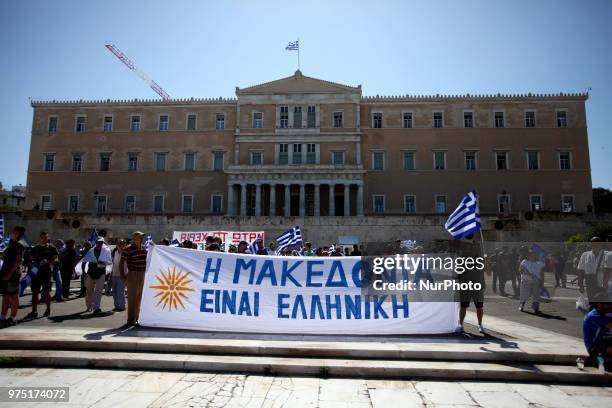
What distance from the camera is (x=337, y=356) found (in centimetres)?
552

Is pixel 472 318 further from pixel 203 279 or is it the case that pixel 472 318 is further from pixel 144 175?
pixel 144 175

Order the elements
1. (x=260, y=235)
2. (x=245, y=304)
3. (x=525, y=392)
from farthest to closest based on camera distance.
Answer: (x=260, y=235) < (x=245, y=304) < (x=525, y=392)

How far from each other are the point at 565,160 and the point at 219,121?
1385 inches

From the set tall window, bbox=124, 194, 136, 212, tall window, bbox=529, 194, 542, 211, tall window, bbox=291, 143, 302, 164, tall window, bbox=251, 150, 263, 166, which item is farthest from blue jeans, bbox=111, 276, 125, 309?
tall window, bbox=529, 194, 542, 211

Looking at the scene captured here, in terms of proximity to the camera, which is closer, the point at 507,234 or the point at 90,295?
the point at 90,295

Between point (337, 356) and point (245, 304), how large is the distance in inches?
74.3

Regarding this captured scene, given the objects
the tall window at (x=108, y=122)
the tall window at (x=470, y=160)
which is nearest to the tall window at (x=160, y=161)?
the tall window at (x=108, y=122)

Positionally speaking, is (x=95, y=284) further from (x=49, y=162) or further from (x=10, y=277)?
(x=49, y=162)

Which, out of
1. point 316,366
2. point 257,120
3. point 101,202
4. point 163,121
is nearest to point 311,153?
point 257,120

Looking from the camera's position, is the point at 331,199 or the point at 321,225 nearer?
the point at 321,225

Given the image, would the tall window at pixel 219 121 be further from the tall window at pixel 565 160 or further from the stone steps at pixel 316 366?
the stone steps at pixel 316 366

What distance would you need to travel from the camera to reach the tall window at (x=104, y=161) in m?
41.7

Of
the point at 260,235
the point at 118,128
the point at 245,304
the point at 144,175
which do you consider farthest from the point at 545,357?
the point at 118,128

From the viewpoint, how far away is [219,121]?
41.6 meters
